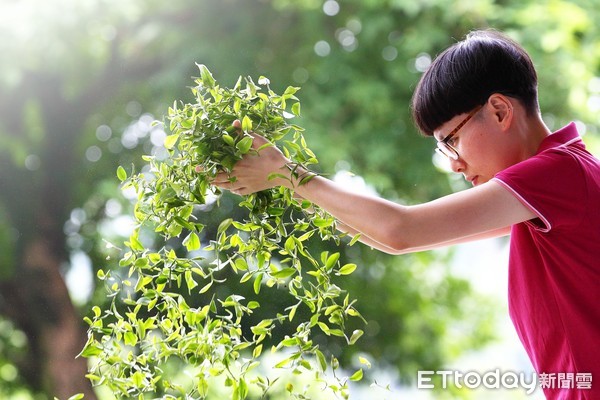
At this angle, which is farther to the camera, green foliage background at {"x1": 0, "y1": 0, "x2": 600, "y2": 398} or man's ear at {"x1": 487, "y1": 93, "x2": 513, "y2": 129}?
green foliage background at {"x1": 0, "y1": 0, "x2": 600, "y2": 398}

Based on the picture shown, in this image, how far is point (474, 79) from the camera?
0.99 meters

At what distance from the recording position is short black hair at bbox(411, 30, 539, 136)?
99 centimetres

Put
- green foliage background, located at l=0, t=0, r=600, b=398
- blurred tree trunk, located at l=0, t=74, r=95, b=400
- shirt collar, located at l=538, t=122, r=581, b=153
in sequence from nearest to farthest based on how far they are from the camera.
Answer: shirt collar, located at l=538, t=122, r=581, b=153
green foliage background, located at l=0, t=0, r=600, b=398
blurred tree trunk, located at l=0, t=74, r=95, b=400

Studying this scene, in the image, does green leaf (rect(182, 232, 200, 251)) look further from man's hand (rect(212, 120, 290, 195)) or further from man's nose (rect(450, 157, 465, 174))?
man's nose (rect(450, 157, 465, 174))

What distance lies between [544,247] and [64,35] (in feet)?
8.29

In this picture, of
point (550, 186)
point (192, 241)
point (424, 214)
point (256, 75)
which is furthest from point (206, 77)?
point (256, 75)

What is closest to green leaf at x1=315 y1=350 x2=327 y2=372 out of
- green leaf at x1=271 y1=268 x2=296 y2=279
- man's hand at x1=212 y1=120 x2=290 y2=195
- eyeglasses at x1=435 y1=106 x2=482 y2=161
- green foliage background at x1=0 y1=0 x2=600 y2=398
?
green leaf at x1=271 y1=268 x2=296 y2=279

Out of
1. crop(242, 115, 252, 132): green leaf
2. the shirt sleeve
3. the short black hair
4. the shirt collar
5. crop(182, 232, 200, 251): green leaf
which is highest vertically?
the short black hair

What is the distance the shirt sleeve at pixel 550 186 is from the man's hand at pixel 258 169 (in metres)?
0.25

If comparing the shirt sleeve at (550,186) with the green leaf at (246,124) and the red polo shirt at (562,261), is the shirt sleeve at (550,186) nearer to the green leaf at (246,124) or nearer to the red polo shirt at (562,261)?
the red polo shirt at (562,261)

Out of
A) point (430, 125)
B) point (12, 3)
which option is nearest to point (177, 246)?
point (12, 3)

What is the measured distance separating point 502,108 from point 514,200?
173mm

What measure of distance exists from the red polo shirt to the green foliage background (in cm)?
184

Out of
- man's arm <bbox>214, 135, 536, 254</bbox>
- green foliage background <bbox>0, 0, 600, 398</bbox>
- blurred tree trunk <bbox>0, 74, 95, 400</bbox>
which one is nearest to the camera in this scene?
man's arm <bbox>214, 135, 536, 254</bbox>
